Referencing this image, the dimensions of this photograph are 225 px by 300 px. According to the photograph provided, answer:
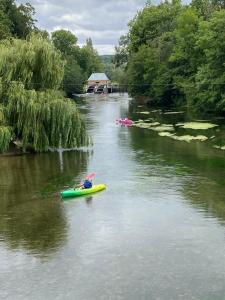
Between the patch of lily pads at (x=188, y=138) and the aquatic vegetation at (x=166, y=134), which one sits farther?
the aquatic vegetation at (x=166, y=134)

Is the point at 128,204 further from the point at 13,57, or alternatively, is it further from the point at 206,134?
the point at 206,134

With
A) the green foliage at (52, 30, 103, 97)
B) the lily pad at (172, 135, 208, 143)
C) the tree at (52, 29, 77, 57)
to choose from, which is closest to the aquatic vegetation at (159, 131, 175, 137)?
the lily pad at (172, 135, 208, 143)

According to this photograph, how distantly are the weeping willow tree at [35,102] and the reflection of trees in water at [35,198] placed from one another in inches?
55.6

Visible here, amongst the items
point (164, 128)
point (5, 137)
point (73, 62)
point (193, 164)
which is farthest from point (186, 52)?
point (73, 62)

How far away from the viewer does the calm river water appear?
16.0m

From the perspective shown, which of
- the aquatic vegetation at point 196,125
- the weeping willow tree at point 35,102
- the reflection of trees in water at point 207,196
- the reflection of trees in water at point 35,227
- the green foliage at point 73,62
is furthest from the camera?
the green foliage at point 73,62

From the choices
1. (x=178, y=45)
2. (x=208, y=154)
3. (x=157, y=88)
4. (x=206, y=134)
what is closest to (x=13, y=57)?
(x=208, y=154)

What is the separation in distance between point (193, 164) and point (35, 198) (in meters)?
12.7

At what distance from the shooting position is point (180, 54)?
71188 millimetres

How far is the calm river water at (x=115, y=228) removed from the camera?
52.6 feet

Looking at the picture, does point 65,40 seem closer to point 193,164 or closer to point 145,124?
point 145,124

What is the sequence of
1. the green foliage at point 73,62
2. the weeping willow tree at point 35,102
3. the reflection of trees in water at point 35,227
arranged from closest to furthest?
the reflection of trees in water at point 35,227 < the weeping willow tree at point 35,102 < the green foliage at point 73,62

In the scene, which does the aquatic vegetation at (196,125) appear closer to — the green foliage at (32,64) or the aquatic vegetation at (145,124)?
the aquatic vegetation at (145,124)

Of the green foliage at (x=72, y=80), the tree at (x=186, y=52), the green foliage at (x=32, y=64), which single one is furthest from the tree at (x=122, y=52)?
the green foliage at (x=32, y=64)
